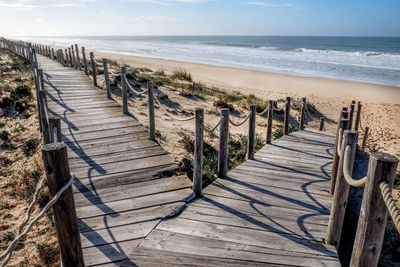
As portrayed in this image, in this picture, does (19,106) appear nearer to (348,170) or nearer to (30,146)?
(30,146)

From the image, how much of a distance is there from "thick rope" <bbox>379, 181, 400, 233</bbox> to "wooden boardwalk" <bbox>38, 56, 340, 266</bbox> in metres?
1.45

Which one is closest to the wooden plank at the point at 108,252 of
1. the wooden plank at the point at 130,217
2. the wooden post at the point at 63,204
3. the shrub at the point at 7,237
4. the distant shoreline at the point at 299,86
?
the wooden plank at the point at 130,217

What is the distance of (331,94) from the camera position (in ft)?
60.4

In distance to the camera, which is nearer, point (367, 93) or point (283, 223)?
point (283, 223)

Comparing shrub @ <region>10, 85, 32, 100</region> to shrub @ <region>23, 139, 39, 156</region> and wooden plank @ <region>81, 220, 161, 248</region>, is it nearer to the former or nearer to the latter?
shrub @ <region>23, 139, 39, 156</region>

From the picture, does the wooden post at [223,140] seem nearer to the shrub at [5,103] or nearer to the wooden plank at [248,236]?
the wooden plank at [248,236]

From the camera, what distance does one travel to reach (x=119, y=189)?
14.8ft

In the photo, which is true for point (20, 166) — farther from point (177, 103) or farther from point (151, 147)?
point (177, 103)

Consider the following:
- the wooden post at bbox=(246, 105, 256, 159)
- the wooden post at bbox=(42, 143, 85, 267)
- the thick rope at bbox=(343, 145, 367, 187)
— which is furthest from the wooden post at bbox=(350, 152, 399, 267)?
the wooden post at bbox=(246, 105, 256, 159)

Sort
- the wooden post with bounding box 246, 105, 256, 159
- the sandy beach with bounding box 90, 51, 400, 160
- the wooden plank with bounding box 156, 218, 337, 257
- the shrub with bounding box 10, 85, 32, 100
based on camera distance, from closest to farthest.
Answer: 1. the wooden plank with bounding box 156, 218, 337, 257
2. the wooden post with bounding box 246, 105, 256, 159
3. the shrub with bounding box 10, 85, 32, 100
4. the sandy beach with bounding box 90, 51, 400, 160

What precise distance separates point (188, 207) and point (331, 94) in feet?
55.4

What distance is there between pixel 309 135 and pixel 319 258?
18.6 ft

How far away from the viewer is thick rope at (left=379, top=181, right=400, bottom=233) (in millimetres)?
1810

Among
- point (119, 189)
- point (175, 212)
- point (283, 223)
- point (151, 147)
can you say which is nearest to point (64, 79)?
point (151, 147)
